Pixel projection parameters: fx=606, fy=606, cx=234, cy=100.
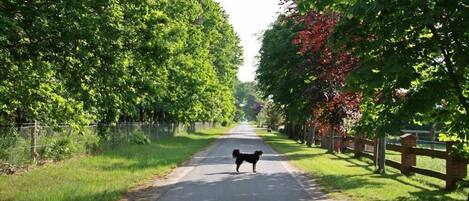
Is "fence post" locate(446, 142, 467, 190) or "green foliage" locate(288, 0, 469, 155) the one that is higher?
"green foliage" locate(288, 0, 469, 155)

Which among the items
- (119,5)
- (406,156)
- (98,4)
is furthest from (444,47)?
(406,156)

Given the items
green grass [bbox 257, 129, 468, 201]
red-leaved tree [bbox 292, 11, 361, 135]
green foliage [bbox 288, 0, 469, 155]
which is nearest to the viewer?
green foliage [bbox 288, 0, 469, 155]

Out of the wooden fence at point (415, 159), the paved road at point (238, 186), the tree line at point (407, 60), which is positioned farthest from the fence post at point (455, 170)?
the paved road at point (238, 186)

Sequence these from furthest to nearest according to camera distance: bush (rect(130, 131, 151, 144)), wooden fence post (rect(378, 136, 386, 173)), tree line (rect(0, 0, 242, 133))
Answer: bush (rect(130, 131, 151, 144)), wooden fence post (rect(378, 136, 386, 173)), tree line (rect(0, 0, 242, 133))

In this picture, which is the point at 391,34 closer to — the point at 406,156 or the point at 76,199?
the point at 76,199

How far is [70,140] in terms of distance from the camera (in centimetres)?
2162

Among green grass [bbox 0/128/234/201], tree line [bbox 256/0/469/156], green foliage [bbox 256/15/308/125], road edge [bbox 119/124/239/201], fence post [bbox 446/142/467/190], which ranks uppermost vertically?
green foliage [bbox 256/15/308/125]

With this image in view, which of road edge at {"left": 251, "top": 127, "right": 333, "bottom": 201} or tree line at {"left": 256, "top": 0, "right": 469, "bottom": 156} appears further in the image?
road edge at {"left": 251, "top": 127, "right": 333, "bottom": 201}

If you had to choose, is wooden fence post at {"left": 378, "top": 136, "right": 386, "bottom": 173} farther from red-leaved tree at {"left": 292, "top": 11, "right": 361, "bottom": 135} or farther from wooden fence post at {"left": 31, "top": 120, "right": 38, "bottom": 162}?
wooden fence post at {"left": 31, "top": 120, "right": 38, "bottom": 162}

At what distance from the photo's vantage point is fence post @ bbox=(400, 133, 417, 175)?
58.5 feet

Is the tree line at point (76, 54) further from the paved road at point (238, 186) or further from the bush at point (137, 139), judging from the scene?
the bush at point (137, 139)

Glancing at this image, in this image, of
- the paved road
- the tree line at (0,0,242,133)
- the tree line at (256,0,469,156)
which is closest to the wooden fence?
the tree line at (256,0,469,156)

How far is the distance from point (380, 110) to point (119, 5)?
686 cm

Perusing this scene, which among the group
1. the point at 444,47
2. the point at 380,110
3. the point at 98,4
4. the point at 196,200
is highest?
the point at 98,4
